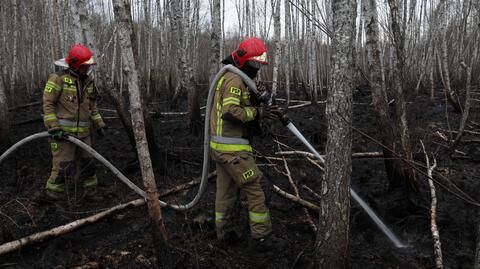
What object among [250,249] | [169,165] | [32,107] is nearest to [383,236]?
[250,249]

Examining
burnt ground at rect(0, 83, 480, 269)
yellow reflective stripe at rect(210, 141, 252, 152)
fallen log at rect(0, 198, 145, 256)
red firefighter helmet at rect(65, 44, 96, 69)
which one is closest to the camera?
fallen log at rect(0, 198, 145, 256)

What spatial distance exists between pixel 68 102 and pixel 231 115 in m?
2.46

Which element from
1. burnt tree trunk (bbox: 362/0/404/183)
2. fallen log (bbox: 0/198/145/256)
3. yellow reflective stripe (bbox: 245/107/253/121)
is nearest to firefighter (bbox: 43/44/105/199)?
fallen log (bbox: 0/198/145/256)

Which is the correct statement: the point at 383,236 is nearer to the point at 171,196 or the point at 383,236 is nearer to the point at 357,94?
the point at 171,196

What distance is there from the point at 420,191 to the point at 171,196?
3.08 meters

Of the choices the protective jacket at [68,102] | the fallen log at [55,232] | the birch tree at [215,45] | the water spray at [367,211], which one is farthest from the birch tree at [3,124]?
the water spray at [367,211]

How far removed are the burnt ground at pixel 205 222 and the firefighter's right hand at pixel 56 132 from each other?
2.24 ft

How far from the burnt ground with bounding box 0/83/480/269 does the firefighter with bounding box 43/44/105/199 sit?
0.29 m

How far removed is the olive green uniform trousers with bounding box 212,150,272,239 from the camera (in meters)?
3.29

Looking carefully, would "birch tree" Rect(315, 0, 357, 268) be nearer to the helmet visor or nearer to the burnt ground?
the burnt ground

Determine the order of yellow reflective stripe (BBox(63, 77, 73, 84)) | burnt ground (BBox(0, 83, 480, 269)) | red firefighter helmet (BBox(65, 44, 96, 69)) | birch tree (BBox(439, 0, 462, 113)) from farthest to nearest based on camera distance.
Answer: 1. birch tree (BBox(439, 0, 462, 113))
2. yellow reflective stripe (BBox(63, 77, 73, 84))
3. red firefighter helmet (BBox(65, 44, 96, 69))
4. burnt ground (BBox(0, 83, 480, 269))

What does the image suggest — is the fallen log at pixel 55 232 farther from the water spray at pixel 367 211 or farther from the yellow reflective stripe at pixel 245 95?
the water spray at pixel 367 211

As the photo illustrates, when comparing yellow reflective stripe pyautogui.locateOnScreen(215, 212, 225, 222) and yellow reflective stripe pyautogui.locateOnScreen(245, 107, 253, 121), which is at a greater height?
yellow reflective stripe pyautogui.locateOnScreen(245, 107, 253, 121)

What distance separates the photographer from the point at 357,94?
13586 mm
